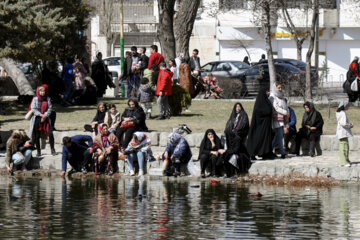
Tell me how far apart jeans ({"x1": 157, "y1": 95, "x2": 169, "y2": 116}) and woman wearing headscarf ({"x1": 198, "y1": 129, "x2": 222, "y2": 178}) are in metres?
5.33

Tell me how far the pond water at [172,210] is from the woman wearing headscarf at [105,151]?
3.10 ft

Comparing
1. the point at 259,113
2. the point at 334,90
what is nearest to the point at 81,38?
the point at 334,90

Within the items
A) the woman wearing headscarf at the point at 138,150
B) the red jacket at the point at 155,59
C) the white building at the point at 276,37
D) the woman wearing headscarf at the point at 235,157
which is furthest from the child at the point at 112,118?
the white building at the point at 276,37

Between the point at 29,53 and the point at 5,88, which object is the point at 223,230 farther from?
the point at 5,88

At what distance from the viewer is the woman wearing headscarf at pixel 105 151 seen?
19.4 m

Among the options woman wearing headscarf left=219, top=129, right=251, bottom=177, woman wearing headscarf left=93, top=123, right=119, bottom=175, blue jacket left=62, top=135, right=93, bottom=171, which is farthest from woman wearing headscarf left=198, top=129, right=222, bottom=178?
blue jacket left=62, top=135, right=93, bottom=171

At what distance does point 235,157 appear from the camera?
59.8 ft

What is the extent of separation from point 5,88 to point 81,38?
15.3 ft

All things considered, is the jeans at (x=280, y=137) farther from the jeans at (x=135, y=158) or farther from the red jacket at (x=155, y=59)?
the red jacket at (x=155, y=59)

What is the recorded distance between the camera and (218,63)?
36312 millimetres

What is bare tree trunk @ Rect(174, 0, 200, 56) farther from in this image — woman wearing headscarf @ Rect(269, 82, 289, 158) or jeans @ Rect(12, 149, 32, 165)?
jeans @ Rect(12, 149, 32, 165)

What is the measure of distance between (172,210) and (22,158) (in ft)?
20.9

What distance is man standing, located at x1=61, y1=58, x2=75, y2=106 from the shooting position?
27859 mm

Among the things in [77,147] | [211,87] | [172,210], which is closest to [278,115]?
[77,147]
